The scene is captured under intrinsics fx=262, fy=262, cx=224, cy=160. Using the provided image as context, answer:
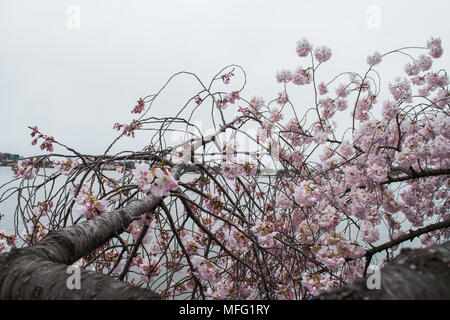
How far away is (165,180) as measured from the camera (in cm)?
100

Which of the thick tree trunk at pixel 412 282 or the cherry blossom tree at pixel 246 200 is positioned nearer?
the thick tree trunk at pixel 412 282

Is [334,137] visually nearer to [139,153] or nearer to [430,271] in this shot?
[139,153]

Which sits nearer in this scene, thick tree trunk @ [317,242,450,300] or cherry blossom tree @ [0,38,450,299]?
thick tree trunk @ [317,242,450,300]

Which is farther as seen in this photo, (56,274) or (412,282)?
(56,274)

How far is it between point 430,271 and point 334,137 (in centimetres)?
216

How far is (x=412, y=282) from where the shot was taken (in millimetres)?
418

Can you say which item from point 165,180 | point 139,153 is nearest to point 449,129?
point 165,180

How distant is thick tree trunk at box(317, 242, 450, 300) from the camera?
401mm

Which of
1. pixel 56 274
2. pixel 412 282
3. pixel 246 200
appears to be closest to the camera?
pixel 412 282

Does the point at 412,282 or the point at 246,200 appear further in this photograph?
the point at 246,200

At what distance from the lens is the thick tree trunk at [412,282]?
40 cm

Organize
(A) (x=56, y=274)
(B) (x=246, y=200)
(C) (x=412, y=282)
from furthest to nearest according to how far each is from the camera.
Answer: (B) (x=246, y=200) < (A) (x=56, y=274) < (C) (x=412, y=282)
